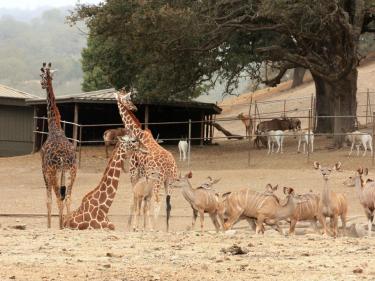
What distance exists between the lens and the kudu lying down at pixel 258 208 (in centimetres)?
1622

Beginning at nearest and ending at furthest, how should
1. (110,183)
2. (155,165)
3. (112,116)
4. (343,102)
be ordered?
(110,183) < (155,165) < (343,102) < (112,116)

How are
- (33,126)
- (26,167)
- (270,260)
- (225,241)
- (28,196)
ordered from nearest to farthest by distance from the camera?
(270,260), (225,241), (28,196), (26,167), (33,126)

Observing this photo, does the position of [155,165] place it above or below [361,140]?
below

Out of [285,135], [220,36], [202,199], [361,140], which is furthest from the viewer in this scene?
[220,36]

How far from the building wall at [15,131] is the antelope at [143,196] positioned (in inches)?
997

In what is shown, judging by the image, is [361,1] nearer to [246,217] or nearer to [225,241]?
[246,217]

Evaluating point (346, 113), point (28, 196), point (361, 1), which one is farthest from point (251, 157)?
point (28, 196)

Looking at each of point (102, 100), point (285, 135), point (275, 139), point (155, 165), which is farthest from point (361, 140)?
point (155, 165)

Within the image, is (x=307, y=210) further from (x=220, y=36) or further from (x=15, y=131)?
(x=15, y=131)

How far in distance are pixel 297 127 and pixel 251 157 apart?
5946 mm

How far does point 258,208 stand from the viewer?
16.2 metres

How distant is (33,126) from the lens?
→ 4231 centimetres

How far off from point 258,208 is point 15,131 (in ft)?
92.2

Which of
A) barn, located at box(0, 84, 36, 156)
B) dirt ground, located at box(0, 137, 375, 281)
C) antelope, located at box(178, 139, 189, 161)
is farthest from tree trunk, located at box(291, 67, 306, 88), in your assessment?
dirt ground, located at box(0, 137, 375, 281)
